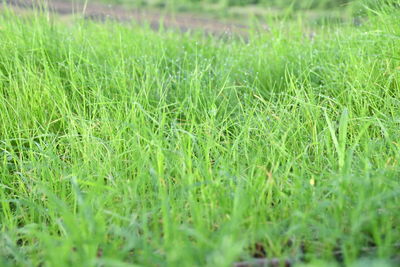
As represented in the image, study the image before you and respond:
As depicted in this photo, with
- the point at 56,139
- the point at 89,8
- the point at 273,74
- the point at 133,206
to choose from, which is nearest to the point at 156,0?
the point at 89,8

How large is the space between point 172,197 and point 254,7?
666cm

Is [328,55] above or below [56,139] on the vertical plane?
above

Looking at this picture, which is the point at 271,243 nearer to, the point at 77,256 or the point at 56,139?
the point at 77,256

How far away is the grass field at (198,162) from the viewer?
62.1 inches

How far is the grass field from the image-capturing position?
5.18 ft

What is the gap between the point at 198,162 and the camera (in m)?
2.21

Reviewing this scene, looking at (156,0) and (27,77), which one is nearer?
(27,77)

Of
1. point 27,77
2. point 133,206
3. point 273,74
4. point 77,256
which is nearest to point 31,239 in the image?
point 133,206

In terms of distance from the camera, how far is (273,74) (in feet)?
11.1

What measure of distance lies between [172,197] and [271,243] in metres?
0.48

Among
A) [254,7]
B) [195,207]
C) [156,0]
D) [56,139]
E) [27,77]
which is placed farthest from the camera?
[156,0]

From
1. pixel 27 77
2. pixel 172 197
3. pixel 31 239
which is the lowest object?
pixel 31 239

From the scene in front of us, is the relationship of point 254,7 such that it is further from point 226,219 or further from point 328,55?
point 226,219

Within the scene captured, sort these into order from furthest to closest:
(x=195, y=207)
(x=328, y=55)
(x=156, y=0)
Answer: (x=156, y=0)
(x=328, y=55)
(x=195, y=207)
